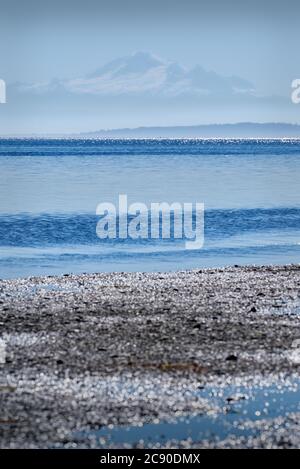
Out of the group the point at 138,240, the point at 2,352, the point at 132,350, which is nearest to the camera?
the point at 2,352

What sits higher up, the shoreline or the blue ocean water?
the shoreline

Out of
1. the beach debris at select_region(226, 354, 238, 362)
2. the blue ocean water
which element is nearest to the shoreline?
the beach debris at select_region(226, 354, 238, 362)

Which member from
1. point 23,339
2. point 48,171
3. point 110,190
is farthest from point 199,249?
point 48,171

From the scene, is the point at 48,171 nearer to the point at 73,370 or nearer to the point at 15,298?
the point at 15,298

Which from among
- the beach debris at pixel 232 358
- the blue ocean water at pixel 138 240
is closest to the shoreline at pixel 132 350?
the beach debris at pixel 232 358

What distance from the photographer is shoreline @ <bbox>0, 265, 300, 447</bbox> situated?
34.4ft

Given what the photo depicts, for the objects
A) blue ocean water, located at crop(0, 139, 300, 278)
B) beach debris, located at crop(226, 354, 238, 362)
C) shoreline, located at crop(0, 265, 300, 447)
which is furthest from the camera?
blue ocean water, located at crop(0, 139, 300, 278)

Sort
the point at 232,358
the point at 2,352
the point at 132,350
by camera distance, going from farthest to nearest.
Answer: the point at 132,350
the point at 2,352
the point at 232,358

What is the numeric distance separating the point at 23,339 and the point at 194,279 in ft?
23.4

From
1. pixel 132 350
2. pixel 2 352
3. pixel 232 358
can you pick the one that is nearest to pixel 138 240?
pixel 132 350

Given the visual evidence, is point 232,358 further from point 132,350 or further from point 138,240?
point 138,240

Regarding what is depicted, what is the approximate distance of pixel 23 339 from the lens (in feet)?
46.6

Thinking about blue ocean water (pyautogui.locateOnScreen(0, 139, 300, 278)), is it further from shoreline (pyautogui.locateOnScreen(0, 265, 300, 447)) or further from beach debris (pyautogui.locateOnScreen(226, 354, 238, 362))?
beach debris (pyautogui.locateOnScreen(226, 354, 238, 362))

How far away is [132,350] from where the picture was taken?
13.4 m
